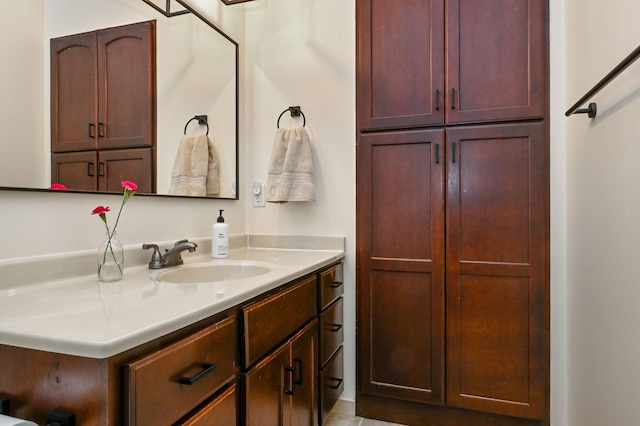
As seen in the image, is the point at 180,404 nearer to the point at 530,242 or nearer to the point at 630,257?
the point at 630,257

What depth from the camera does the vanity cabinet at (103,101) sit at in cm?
108

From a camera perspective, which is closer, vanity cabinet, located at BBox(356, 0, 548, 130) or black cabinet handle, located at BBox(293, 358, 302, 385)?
black cabinet handle, located at BBox(293, 358, 302, 385)

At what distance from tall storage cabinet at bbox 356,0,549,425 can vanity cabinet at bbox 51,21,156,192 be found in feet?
3.25

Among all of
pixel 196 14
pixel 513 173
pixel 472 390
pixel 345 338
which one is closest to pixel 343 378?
pixel 345 338

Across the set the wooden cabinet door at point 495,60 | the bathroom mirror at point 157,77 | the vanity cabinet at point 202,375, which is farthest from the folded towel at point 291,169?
the wooden cabinet door at point 495,60

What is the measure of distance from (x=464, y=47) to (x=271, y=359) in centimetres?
158

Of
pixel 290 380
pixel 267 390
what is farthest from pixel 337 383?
pixel 267 390

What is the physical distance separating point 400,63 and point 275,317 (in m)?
1.35

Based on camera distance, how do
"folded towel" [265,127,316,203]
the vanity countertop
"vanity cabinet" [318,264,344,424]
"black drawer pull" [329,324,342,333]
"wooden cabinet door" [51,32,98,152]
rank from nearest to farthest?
the vanity countertop → "wooden cabinet door" [51,32,98,152] → "vanity cabinet" [318,264,344,424] → "black drawer pull" [329,324,342,333] → "folded towel" [265,127,316,203]

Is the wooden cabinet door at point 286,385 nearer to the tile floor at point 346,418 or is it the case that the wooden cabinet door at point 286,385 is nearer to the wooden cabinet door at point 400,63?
the tile floor at point 346,418

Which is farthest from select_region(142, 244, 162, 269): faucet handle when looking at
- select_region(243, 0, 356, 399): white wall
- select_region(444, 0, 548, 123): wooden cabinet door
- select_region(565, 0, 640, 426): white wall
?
select_region(565, 0, 640, 426): white wall

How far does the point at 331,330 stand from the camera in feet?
5.55

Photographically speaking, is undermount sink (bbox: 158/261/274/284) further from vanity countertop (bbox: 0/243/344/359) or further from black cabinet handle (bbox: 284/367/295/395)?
black cabinet handle (bbox: 284/367/295/395)

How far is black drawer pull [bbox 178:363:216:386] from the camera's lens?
746 mm
